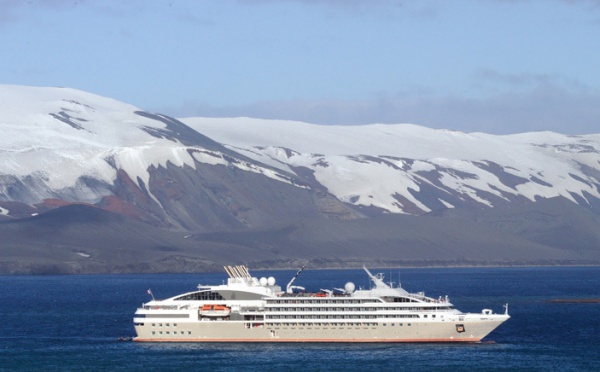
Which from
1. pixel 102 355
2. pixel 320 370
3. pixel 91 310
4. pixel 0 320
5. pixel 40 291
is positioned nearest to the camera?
pixel 320 370

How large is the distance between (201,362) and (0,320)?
1633 inches

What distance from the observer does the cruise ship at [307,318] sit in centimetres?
9819

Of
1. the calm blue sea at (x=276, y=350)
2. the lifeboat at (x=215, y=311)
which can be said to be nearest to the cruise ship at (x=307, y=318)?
the lifeboat at (x=215, y=311)

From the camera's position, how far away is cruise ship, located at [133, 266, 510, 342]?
98.2 metres

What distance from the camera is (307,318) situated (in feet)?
325

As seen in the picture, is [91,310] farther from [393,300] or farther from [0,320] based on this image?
[393,300]

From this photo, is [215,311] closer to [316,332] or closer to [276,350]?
[276,350]

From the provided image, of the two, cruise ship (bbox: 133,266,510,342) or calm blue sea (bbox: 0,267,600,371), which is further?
cruise ship (bbox: 133,266,510,342)

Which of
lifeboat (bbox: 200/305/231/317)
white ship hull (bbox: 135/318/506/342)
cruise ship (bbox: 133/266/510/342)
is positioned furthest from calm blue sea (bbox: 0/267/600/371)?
lifeboat (bbox: 200/305/231/317)

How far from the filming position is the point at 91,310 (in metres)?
139

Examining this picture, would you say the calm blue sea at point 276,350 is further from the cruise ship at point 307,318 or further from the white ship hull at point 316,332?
the cruise ship at point 307,318

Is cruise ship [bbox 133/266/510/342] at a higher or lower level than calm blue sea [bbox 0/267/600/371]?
higher

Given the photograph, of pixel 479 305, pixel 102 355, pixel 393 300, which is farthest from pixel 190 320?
pixel 479 305

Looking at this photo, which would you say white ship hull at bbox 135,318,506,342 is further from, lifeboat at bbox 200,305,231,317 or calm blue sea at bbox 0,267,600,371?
calm blue sea at bbox 0,267,600,371
